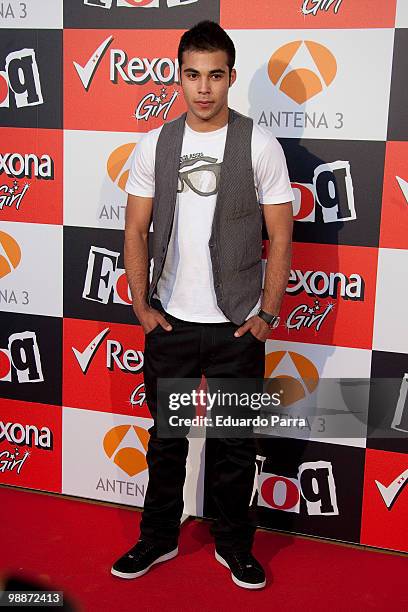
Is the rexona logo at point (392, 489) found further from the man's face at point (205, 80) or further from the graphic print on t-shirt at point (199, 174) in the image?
the man's face at point (205, 80)

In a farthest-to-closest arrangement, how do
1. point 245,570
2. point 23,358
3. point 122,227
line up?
point 23,358 → point 122,227 → point 245,570

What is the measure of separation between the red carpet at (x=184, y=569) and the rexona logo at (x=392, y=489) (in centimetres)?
19

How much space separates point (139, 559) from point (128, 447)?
21.0 inches

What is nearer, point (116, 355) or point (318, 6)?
point (318, 6)

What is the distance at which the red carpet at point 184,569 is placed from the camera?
2.44 m

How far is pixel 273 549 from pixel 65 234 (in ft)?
4.37

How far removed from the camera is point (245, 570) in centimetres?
252

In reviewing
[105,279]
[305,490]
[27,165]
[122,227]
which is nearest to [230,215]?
[122,227]

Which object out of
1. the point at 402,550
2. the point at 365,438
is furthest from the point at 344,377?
the point at 402,550

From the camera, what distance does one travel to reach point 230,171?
2338mm

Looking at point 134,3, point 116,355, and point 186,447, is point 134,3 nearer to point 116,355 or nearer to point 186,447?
point 116,355

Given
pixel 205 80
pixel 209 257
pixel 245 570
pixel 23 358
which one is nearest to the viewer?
pixel 205 80

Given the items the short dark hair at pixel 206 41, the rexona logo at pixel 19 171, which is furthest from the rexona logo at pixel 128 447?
the short dark hair at pixel 206 41

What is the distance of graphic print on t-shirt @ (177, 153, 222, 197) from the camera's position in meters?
2.36
